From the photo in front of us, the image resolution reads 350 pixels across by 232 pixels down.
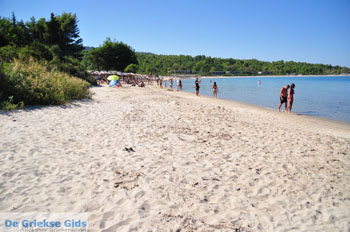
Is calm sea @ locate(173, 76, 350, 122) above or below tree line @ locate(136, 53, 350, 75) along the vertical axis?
below

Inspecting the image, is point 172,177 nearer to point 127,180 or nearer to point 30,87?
point 127,180

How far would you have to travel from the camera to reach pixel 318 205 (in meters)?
3.15

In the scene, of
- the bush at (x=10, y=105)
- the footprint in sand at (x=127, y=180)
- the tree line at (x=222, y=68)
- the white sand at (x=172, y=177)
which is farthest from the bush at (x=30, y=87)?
the tree line at (x=222, y=68)

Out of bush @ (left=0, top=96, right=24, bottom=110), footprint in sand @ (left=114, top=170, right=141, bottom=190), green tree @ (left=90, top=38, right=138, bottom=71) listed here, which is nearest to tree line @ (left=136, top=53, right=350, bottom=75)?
green tree @ (left=90, top=38, right=138, bottom=71)

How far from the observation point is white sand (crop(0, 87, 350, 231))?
2693 millimetres

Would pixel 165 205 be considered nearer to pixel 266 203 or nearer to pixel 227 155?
pixel 266 203

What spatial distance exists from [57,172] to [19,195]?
721 mm

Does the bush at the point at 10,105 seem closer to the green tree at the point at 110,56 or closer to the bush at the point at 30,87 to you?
the bush at the point at 30,87

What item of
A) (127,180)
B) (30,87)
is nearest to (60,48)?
(30,87)

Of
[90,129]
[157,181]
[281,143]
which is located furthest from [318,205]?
[90,129]

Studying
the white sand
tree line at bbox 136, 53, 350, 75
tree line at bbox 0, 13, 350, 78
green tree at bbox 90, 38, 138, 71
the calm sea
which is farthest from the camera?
tree line at bbox 136, 53, 350, 75

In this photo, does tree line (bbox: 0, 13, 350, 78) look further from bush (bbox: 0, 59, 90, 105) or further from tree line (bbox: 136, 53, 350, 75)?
tree line (bbox: 136, 53, 350, 75)

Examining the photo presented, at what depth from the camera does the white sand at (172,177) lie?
106 inches

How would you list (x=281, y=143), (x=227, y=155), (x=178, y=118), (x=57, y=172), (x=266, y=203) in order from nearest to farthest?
1. (x=266, y=203)
2. (x=57, y=172)
3. (x=227, y=155)
4. (x=281, y=143)
5. (x=178, y=118)
